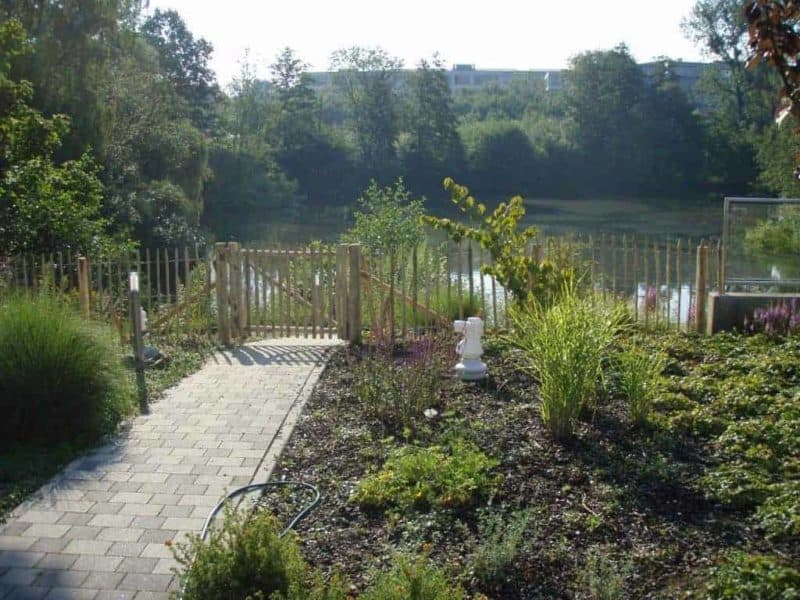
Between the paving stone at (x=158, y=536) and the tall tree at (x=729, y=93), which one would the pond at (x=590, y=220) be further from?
the paving stone at (x=158, y=536)

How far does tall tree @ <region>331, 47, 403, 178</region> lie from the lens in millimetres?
60062

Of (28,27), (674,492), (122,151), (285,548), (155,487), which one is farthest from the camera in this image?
(122,151)

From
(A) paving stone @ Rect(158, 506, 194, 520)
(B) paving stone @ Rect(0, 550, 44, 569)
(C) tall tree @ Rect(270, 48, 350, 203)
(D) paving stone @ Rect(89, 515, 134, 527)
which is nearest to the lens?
(B) paving stone @ Rect(0, 550, 44, 569)

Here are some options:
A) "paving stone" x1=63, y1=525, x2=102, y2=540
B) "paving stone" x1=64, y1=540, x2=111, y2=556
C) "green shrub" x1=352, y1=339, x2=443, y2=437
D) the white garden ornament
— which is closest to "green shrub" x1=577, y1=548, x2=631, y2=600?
"green shrub" x1=352, y1=339, x2=443, y2=437

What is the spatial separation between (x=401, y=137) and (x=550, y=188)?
445 inches

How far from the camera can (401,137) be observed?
61250 mm

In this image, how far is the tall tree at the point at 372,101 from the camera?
197 ft

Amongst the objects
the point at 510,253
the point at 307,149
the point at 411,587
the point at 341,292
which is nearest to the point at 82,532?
the point at 411,587

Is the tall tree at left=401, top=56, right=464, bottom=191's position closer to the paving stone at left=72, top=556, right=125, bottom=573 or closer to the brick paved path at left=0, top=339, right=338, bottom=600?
the brick paved path at left=0, top=339, right=338, bottom=600

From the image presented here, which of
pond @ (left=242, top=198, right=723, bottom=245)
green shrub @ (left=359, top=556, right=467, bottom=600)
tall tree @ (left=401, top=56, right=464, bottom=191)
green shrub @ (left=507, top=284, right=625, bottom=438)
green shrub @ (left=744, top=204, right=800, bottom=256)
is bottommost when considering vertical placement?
pond @ (left=242, top=198, right=723, bottom=245)

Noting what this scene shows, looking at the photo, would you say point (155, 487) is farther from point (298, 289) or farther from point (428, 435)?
point (298, 289)

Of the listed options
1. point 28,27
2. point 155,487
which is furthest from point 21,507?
point 28,27

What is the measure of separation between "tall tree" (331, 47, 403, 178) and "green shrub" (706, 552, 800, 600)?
180ft

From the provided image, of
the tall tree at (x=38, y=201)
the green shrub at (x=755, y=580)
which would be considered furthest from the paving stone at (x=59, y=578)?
the tall tree at (x=38, y=201)
